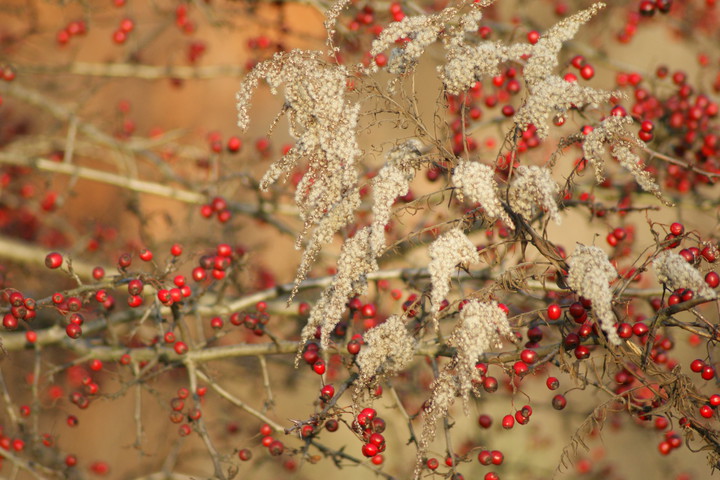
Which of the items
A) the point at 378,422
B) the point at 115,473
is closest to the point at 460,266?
the point at 378,422

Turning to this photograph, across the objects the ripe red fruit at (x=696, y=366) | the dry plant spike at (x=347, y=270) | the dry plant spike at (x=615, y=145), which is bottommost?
the ripe red fruit at (x=696, y=366)

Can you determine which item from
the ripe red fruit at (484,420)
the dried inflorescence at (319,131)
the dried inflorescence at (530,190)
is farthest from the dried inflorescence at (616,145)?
the ripe red fruit at (484,420)

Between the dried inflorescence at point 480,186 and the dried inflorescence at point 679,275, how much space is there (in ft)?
1.52

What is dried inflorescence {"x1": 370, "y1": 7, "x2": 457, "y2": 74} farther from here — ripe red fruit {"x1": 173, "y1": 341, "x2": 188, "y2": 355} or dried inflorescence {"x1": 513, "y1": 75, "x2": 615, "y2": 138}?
ripe red fruit {"x1": 173, "y1": 341, "x2": 188, "y2": 355}

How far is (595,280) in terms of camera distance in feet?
6.27

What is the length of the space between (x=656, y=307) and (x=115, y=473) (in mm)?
5859

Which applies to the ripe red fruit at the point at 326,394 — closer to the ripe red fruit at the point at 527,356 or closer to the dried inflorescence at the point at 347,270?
the dried inflorescence at the point at 347,270

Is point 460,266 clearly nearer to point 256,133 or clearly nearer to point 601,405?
point 601,405

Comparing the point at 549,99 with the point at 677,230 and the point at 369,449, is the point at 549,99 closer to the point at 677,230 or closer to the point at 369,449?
the point at 677,230

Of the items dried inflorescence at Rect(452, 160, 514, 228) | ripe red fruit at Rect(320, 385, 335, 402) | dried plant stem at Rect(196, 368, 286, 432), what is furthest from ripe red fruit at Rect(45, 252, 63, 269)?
dried inflorescence at Rect(452, 160, 514, 228)

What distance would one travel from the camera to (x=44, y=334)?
343 centimetres

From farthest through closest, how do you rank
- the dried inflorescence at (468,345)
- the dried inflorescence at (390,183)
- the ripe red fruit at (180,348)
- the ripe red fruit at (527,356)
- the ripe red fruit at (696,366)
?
1. the ripe red fruit at (180,348)
2. the ripe red fruit at (696,366)
3. the ripe red fruit at (527,356)
4. the dried inflorescence at (390,183)
5. the dried inflorescence at (468,345)

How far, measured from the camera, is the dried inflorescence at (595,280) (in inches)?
74.2

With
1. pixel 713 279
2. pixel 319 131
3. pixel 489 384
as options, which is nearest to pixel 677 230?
pixel 713 279
